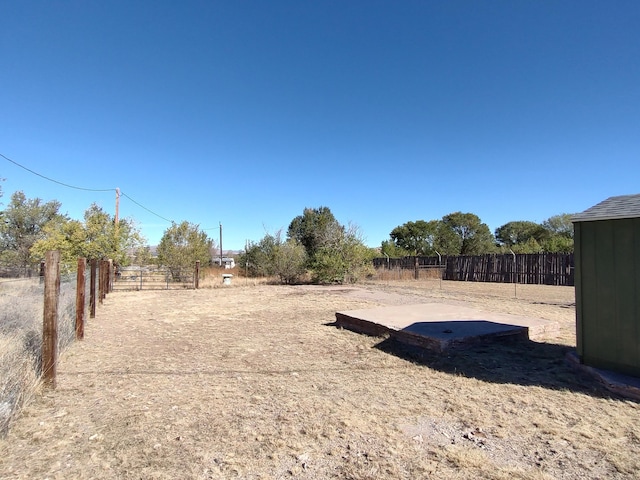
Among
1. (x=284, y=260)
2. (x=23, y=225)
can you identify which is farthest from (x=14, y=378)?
(x=23, y=225)

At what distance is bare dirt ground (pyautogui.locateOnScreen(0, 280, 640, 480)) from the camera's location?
280cm

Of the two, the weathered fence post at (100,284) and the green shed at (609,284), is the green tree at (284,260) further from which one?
the green shed at (609,284)

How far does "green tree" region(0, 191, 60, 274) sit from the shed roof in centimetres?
3142

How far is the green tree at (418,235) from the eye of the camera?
4622 cm

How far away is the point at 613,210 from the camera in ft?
15.3

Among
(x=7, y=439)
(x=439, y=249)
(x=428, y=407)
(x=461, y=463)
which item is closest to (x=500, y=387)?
(x=428, y=407)

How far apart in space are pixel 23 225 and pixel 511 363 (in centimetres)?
3328

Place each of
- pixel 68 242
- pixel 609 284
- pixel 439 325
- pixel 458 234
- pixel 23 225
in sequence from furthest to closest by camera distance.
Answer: pixel 458 234 → pixel 23 225 → pixel 68 242 → pixel 439 325 → pixel 609 284

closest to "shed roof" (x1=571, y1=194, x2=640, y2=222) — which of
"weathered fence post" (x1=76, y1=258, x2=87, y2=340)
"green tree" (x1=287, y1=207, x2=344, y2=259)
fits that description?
"weathered fence post" (x1=76, y1=258, x2=87, y2=340)

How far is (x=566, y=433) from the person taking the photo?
3260mm

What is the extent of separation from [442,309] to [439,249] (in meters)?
36.2

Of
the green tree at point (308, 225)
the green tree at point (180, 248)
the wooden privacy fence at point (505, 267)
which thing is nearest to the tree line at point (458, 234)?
the green tree at point (308, 225)

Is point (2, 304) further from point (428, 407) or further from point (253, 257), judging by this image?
point (253, 257)

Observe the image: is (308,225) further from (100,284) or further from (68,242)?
(100,284)
